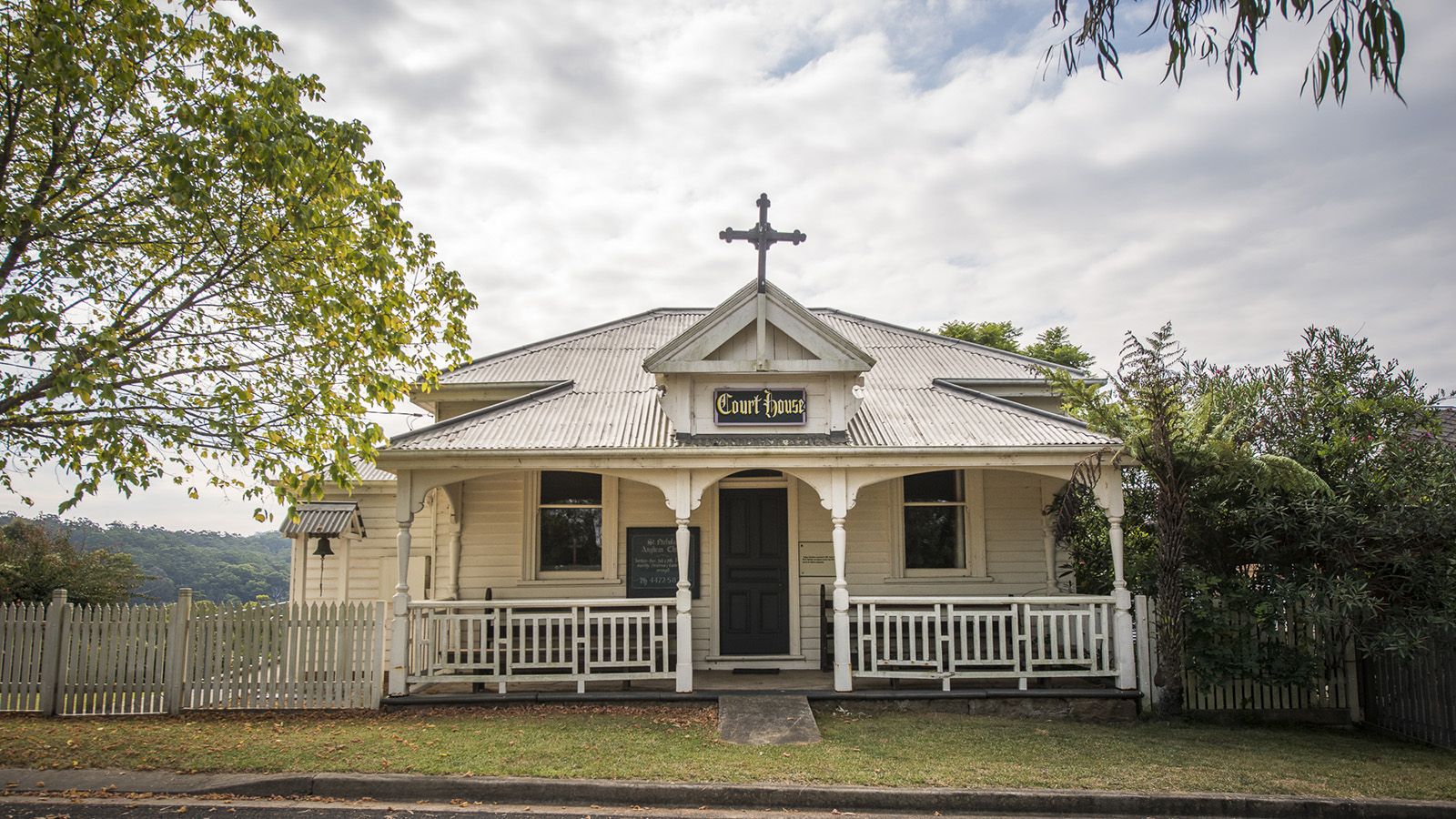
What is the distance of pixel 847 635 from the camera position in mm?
10656

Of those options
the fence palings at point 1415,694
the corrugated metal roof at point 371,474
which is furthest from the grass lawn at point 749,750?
the corrugated metal roof at point 371,474

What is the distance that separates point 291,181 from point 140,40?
1740 mm

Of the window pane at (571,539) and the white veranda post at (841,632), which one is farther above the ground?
the window pane at (571,539)

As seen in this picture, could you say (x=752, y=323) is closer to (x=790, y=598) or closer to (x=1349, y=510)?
(x=790, y=598)

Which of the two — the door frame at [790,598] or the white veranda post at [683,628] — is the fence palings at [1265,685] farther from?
the white veranda post at [683,628]

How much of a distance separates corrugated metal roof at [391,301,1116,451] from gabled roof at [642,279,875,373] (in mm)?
937

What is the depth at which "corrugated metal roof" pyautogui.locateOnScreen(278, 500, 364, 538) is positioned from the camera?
13680 millimetres

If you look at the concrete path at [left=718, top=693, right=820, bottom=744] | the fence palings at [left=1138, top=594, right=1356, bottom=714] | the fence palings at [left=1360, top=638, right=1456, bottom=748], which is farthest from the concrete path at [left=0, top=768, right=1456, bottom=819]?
the fence palings at [left=1138, top=594, right=1356, bottom=714]

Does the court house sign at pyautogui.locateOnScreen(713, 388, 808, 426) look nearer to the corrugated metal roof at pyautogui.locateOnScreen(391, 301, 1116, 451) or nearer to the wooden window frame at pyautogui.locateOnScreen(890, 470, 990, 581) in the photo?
the corrugated metal roof at pyautogui.locateOnScreen(391, 301, 1116, 451)

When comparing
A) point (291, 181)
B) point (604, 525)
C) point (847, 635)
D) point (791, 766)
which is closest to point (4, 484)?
point (291, 181)

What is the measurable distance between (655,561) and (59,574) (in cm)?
1008

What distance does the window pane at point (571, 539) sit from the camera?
12.7 meters

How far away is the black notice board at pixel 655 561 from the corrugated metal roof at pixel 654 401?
72.1 inches

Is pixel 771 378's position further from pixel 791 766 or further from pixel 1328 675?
pixel 1328 675
